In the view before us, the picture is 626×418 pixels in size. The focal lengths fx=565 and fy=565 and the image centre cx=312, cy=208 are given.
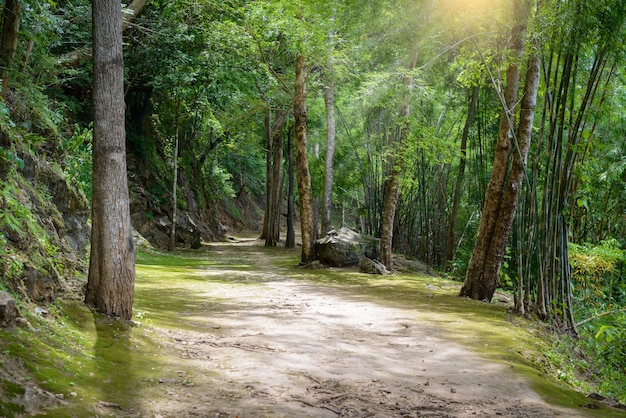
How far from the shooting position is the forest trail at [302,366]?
3.41 meters

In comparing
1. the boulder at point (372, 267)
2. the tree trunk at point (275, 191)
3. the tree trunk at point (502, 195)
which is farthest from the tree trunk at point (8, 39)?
the tree trunk at point (275, 191)

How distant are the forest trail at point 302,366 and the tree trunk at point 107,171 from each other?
1.54ft

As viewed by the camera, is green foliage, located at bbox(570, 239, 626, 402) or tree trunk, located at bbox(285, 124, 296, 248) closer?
green foliage, located at bbox(570, 239, 626, 402)

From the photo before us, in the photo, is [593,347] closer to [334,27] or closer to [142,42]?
[334,27]

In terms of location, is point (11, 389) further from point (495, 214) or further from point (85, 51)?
point (85, 51)

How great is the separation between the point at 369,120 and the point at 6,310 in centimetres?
1470

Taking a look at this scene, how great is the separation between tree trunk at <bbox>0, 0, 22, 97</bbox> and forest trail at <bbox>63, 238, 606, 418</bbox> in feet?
8.42

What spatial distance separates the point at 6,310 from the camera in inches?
129

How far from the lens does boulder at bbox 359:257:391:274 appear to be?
12.1 m

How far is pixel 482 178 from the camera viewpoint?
1300cm

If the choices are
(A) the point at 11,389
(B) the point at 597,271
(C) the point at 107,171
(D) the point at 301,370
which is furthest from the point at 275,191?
(A) the point at 11,389

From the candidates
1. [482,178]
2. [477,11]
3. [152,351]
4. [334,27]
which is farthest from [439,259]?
[152,351]

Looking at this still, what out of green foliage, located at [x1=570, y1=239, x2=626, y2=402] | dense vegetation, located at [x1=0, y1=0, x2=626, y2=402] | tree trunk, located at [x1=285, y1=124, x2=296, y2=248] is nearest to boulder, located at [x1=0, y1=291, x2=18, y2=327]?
dense vegetation, located at [x1=0, y1=0, x2=626, y2=402]

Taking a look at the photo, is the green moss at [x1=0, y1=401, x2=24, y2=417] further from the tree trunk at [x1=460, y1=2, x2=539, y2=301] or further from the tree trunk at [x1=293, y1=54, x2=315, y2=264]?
the tree trunk at [x1=293, y1=54, x2=315, y2=264]
